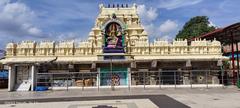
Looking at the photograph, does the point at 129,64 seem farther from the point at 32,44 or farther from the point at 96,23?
the point at 32,44

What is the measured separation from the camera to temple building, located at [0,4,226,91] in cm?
3015

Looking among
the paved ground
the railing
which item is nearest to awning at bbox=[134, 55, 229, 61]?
the railing

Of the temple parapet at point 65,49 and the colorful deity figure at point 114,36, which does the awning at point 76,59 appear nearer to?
the temple parapet at point 65,49

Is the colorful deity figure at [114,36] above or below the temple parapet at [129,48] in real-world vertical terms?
above

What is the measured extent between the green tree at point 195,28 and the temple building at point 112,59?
22016mm

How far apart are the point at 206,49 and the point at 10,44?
23438 mm

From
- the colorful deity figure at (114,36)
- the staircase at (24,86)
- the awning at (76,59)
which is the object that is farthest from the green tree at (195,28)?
the staircase at (24,86)

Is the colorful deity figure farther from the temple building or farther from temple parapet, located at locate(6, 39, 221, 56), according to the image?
temple parapet, located at locate(6, 39, 221, 56)

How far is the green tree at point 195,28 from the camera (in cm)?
5328

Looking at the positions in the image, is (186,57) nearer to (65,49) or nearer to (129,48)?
(129,48)

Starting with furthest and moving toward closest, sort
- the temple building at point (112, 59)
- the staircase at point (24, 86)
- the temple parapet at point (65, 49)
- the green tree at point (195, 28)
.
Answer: the green tree at point (195, 28) → the temple parapet at point (65, 49) → the temple building at point (112, 59) → the staircase at point (24, 86)

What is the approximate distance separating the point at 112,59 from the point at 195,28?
29344mm

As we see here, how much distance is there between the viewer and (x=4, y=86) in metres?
33.6

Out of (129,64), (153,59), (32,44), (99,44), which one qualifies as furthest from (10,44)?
(153,59)
